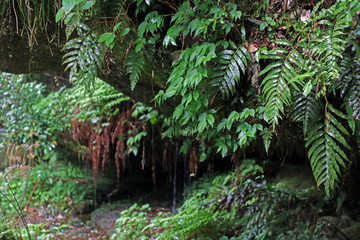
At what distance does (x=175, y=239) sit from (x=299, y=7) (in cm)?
251

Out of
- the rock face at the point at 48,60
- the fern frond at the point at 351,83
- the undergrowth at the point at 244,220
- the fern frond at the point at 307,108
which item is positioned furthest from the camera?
the undergrowth at the point at 244,220

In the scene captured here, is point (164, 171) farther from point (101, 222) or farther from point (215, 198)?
point (215, 198)

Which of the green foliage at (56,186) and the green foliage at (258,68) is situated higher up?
the green foliage at (258,68)

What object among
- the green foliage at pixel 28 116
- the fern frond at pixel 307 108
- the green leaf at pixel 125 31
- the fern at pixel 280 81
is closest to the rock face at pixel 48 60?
the green leaf at pixel 125 31

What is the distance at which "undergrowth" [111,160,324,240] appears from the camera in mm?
3331

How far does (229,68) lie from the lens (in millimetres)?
2215

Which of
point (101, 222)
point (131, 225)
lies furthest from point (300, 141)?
point (101, 222)

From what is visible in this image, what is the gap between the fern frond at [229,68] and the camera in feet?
7.24

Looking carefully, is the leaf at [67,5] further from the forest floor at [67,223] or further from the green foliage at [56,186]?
the green foliage at [56,186]

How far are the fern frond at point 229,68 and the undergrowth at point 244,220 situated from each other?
1.55 m

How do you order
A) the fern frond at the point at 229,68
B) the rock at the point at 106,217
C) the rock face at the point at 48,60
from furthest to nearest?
the rock at the point at 106,217 < the rock face at the point at 48,60 < the fern frond at the point at 229,68

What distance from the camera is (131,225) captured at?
14.2 ft

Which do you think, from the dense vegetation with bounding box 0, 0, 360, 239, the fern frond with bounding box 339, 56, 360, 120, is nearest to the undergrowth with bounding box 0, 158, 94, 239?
the dense vegetation with bounding box 0, 0, 360, 239

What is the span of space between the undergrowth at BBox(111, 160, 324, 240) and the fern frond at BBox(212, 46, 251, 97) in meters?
1.55
